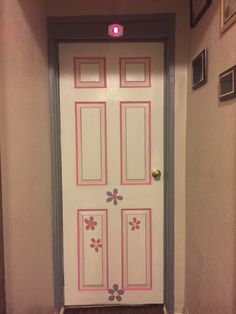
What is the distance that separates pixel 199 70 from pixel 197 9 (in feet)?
1.24

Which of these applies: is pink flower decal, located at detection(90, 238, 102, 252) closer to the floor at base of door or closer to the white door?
the white door

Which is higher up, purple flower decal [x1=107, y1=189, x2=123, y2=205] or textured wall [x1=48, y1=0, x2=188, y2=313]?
textured wall [x1=48, y1=0, x2=188, y2=313]

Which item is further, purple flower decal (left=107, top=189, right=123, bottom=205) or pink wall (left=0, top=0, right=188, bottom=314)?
purple flower decal (left=107, top=189, right=123, bottom=205)

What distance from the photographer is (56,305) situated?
2004 millimetres

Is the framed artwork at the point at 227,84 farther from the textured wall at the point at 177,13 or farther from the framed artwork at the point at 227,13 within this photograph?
the textured wall at the point at 177,13

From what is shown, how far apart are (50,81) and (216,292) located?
1591mm

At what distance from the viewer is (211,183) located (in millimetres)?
1394

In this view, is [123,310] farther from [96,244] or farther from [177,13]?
[177,13]

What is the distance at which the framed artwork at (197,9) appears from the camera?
1466mm

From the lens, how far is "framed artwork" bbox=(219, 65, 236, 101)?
1098 millimetres

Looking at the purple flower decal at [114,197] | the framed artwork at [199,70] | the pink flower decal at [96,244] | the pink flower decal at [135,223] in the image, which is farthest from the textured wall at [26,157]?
the framed artwork at [199,70]

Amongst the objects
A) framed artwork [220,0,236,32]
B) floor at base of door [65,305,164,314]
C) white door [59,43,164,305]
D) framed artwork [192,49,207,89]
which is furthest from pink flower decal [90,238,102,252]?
framed artwork [220,0,236,32]

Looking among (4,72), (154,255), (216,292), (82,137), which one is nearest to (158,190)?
(154,255)

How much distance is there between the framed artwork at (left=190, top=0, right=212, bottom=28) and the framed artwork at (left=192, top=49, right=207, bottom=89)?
0.22 metres
